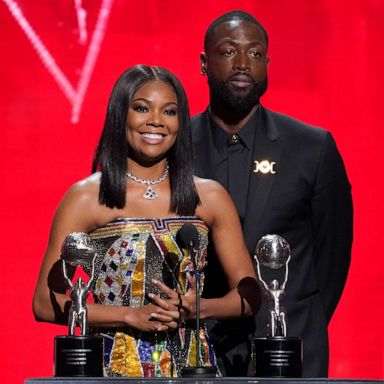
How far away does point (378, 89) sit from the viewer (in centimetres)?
472

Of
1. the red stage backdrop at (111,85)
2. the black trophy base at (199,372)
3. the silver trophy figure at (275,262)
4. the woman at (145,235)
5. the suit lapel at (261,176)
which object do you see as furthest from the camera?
the red stage backdrop at (111,85)

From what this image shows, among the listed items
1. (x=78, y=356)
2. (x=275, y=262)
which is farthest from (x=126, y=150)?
(x=78, y=356)

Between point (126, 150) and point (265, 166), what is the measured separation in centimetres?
79

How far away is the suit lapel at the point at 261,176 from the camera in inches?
137

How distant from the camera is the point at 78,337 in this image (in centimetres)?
258

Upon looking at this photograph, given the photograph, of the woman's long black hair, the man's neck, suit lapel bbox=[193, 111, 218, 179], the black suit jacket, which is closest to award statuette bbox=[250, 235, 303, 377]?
the woman's long black hair

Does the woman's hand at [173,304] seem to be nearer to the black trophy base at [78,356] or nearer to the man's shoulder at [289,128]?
the black trophy base at [78,356]

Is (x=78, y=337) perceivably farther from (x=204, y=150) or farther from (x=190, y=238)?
(x=204, y=150)

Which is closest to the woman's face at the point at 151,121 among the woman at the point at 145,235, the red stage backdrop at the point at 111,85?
the woman at the point at 145,235

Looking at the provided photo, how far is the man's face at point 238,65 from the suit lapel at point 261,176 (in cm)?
11

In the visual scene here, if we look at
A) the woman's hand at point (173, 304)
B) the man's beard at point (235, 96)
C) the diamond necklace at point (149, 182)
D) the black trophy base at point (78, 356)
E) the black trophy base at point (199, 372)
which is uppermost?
the man's beard at point (235, 96)

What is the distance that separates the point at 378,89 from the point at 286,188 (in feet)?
4.24

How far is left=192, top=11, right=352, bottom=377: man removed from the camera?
3500 millimetres

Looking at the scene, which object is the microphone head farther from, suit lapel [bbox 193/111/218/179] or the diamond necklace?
suit lapel [bbox 193/111/218/179]
